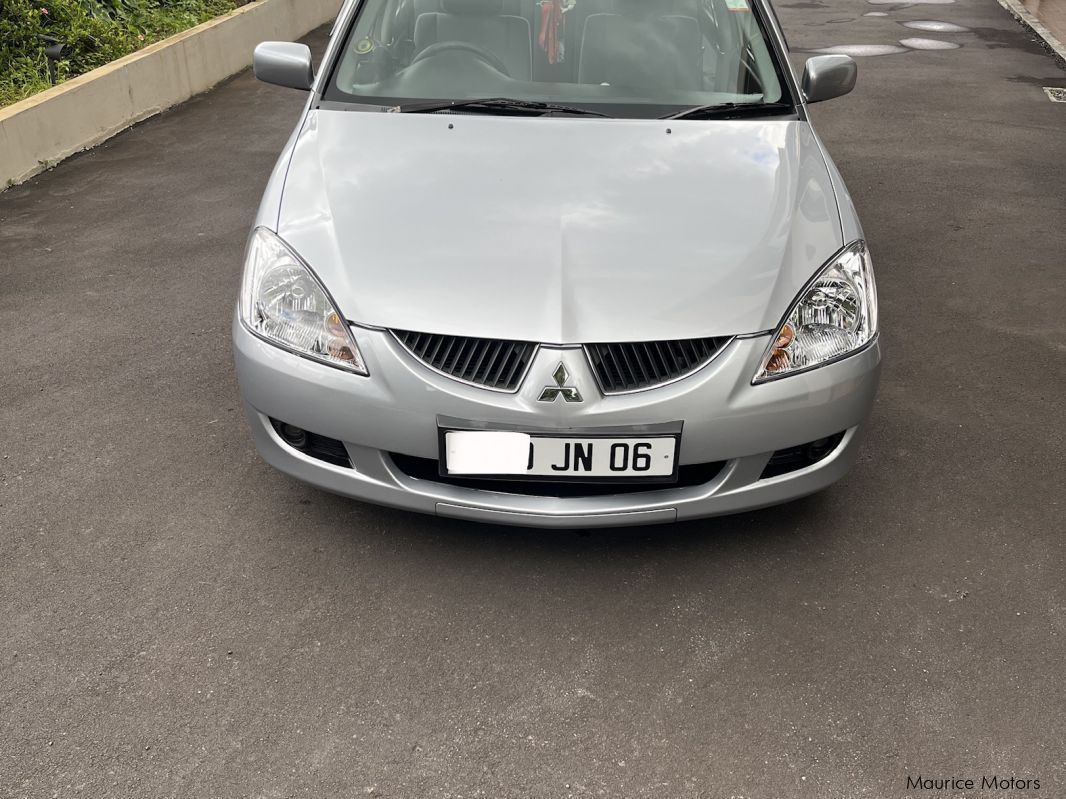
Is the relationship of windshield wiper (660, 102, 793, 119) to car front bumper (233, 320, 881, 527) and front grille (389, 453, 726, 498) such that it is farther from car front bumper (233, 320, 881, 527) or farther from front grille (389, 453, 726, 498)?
front grille (389, 453, 726, 498)

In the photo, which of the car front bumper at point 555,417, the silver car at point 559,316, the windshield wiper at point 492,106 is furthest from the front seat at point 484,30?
the car front bumper at point 555,417

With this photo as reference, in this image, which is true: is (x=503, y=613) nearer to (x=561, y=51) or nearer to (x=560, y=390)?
(x=560, y=390)

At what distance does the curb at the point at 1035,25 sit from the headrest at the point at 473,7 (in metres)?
8.33

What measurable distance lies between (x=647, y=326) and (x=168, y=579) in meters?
1.47

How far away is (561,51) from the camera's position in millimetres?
3723

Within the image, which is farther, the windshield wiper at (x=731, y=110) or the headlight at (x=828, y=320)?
the windshield wiper at (x=731, y=110)

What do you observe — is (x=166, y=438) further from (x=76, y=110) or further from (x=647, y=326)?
(x=76, y=110)

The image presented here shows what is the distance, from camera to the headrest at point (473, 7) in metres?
3.84

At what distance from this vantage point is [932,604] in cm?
284

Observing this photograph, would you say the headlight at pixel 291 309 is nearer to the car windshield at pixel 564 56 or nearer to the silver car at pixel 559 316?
the silver car at pixel 559 316

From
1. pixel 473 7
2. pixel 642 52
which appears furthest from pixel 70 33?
pixel 642 52

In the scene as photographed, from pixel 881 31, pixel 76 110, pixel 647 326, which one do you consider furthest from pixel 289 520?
pixel 881 31

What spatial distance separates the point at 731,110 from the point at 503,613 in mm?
1843

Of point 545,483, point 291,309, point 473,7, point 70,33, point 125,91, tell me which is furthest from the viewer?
point 70,33
